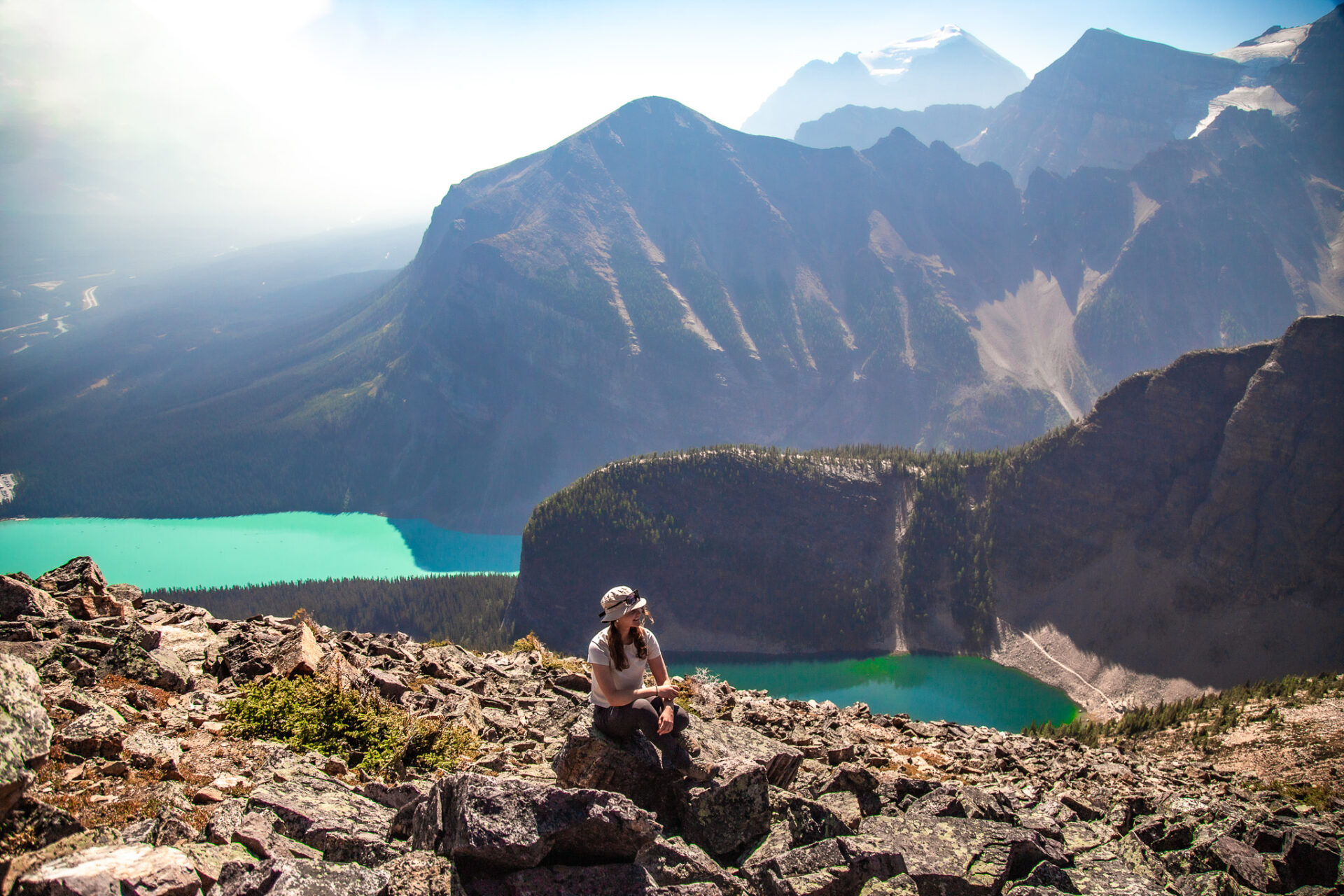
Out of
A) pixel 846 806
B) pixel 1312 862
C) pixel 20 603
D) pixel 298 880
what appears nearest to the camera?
pixel 298 880

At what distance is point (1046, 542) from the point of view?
109 m

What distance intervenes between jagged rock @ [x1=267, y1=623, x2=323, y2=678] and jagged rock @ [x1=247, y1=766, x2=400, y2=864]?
19.3ft

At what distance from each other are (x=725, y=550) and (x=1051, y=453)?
52632 millimetres

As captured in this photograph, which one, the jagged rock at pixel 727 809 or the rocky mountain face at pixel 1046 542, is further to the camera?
the rocky mountain face at pixel 1046 542

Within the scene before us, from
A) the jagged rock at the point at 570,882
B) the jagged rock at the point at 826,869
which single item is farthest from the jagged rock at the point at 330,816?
the jagged rock at the point at 826,869

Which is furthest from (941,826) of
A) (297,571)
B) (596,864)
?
(297,571)

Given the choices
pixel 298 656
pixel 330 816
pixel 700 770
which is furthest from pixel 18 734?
pixel 298 656

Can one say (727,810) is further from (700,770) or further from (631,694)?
(631,694)

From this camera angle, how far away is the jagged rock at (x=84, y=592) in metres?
18.3

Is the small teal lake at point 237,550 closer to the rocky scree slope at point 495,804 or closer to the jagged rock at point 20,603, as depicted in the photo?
the jagged rock at point 20,603

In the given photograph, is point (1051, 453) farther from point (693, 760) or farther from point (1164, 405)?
point (693, 760)

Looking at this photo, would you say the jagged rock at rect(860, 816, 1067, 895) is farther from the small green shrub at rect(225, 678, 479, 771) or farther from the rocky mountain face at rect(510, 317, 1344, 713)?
the rocky mountain face at rect(510, 317, 1344, 713)

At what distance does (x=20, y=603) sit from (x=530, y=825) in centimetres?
1553

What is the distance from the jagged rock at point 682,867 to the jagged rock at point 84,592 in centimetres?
1616
